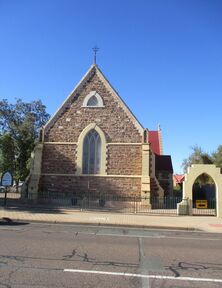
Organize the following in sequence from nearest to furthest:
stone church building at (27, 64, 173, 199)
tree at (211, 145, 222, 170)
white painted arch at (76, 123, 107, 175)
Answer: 1. stone church building at (27, 64, 173, 199)
2. white painted arch at (76, 123, 107, 175)
3. tree at (211, 145, 222, 170)

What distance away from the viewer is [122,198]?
28016 mm

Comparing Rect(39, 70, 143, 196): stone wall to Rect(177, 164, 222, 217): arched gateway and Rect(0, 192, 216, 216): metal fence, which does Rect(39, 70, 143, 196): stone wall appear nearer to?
Rect(0, 192, 216, 216): metal fence

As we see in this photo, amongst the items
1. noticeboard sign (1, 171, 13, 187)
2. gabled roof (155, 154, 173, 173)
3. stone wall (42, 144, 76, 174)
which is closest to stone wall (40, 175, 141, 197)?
stone wall (42, 144, 76, 174)

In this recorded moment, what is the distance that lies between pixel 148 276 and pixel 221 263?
7.98ft

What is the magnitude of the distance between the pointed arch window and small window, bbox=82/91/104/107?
218 centimetres

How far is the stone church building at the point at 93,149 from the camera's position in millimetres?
28703

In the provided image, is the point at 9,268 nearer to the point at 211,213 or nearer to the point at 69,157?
the point at 211,213

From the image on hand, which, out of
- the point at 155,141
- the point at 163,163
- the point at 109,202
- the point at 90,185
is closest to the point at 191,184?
the point at 109,202

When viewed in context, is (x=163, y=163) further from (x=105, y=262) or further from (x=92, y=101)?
(x=105, y=262)

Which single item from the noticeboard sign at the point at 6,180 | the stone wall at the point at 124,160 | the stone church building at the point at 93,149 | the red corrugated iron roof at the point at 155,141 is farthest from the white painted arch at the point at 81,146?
the red corrugated iron roof at the point at 155,141

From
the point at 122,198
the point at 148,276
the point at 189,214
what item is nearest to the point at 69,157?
the point at 122,198

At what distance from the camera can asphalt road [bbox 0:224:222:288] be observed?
21.4ft

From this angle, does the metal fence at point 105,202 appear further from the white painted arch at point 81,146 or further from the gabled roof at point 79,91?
the gabled roof at point 79,91

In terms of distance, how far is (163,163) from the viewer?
39312 millimetres
